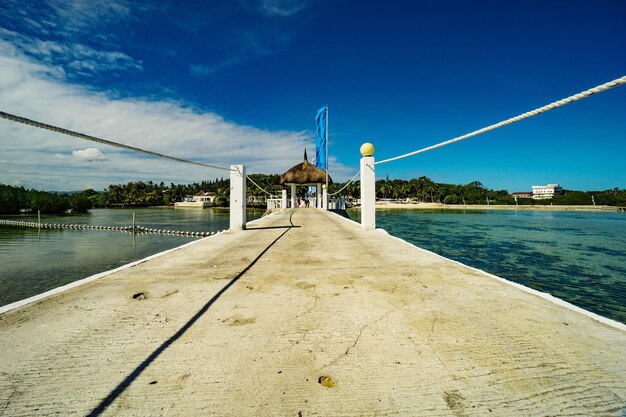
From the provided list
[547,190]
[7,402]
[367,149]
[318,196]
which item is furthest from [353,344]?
[547,190]

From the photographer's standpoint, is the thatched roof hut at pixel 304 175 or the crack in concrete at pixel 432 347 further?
the thatched roof hut at pixel 304 175

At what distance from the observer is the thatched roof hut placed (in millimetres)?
28625

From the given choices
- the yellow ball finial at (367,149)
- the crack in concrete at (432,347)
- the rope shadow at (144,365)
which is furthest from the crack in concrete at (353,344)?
the yellow ball finial at (367,149)

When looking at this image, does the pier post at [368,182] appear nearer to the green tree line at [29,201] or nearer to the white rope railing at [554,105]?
the white rope railing at [554,105]

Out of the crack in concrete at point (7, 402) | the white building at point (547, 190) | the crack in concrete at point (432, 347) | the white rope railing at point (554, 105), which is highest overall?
the white building at point (547, 190)

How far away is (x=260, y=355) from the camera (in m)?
1.95

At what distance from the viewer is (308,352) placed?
1987mm

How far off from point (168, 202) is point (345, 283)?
140 m

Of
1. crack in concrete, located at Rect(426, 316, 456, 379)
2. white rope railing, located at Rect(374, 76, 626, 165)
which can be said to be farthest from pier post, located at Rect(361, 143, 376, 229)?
crack in concrete, located at Rect(426, 316, 456, 379)

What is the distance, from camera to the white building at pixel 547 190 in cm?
15438

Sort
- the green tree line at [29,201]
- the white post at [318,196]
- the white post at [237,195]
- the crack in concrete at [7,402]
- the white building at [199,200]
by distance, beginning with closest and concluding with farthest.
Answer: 1. the crack in concrete at [7,402]
2. the white post at [237,195]
3. the white post at [318,196]
4. the green tree line at [29,201]
5. the white building at [199,200]

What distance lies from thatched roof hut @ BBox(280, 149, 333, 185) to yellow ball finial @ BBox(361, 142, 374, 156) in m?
18.9

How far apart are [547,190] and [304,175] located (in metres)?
194

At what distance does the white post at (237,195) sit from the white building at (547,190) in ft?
632
